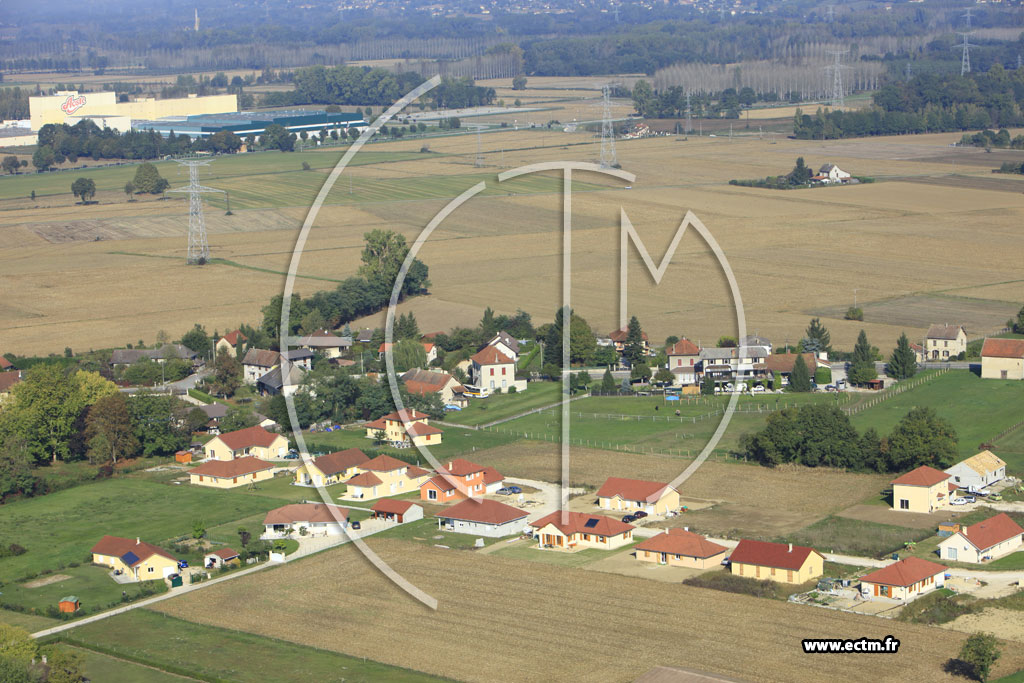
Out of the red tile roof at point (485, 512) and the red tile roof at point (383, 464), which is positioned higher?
the red tile roof at point (383, 464)

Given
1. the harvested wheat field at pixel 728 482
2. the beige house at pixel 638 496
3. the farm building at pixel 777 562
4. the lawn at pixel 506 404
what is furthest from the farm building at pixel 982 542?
the lawn at pixel 506 404

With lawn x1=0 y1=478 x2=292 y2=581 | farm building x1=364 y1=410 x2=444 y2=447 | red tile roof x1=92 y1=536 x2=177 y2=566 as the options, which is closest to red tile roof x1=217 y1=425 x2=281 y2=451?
lawn x1=0 y1=478 x2=292 y2=581

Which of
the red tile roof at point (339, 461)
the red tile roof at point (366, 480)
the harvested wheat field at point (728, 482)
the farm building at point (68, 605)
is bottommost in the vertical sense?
the farm building at point (68, 605)

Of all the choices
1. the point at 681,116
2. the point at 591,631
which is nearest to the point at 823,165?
the point at 681,116

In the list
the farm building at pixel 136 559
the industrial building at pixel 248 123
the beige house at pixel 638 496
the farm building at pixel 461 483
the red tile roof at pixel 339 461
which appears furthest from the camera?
the industrial building at pixel 248 123

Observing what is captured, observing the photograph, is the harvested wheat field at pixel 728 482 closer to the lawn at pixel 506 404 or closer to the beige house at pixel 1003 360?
the lawn at pixel 506 404

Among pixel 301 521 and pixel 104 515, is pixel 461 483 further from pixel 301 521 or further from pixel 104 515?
pixel 104 515

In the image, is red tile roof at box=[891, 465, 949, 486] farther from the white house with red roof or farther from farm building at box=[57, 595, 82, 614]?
Answer: farm building at box=[57, 595, 82, 614]
